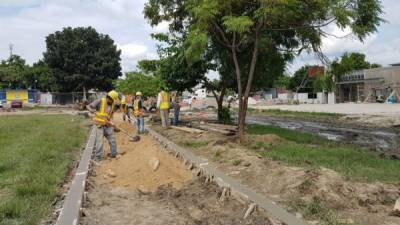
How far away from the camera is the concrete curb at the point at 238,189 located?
6636mm

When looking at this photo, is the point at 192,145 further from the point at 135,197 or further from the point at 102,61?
the point at 102,61

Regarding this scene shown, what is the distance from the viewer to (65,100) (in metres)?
75.5

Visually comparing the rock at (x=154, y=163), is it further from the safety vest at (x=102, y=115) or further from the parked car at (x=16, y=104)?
the parked car at (x=16, y=104)

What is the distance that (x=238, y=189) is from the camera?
8.51 meters

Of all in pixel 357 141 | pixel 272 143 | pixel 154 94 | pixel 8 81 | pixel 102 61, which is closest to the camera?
pixel 272 143

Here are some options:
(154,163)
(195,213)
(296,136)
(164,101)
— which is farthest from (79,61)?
(195,213)

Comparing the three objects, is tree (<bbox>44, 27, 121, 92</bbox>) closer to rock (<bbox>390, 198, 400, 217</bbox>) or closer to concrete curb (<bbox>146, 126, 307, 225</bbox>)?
concrete curb (<bbox>146, 126, 307, 225</bbox>)

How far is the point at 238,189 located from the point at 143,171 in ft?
10.5

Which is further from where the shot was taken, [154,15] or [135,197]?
[154,15]

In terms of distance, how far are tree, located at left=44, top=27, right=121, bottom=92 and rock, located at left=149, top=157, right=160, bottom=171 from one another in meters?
63.8

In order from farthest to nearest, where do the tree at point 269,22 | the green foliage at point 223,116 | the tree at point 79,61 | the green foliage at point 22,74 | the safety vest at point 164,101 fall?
the green foliage at point 22,74 < the tree at point 79,61 < the green foliage at point 223,116 < the safety vest at point 164,101 < the tree at point 269,22

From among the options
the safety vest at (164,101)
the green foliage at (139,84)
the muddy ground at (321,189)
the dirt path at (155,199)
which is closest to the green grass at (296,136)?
the safety vest at (164,101)

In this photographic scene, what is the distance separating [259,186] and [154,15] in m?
16.8

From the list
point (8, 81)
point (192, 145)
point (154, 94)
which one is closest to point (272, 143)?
point (192, 145)
